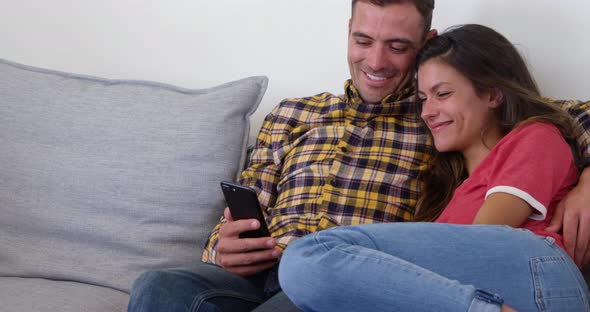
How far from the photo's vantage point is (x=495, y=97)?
1612 mm

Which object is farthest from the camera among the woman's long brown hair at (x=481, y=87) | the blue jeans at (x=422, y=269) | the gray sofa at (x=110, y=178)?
the gray sofa at (x=110, y=178)

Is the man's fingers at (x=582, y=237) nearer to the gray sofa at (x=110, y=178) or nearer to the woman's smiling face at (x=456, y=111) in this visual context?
the woman's smiling face at (x=456, y=111)

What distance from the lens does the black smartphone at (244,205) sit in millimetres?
1572

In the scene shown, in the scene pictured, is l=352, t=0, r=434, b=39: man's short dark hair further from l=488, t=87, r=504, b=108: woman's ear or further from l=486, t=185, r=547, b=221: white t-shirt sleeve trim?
l=486, t=185, r=547, b=221: white t-shirt sleeve trim

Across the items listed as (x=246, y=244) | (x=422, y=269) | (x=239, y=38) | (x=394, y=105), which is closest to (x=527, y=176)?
(x=422, y=269)

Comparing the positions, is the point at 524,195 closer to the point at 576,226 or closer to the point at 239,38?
the point at 576,226

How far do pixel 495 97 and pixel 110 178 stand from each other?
3.12 ft

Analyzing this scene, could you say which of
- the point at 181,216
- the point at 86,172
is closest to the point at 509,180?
the point at 181,216

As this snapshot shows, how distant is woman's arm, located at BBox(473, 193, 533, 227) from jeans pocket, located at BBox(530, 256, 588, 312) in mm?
158

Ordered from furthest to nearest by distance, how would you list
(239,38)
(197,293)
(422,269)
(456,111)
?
(239,38), (456,111), (197,293), (422,269)

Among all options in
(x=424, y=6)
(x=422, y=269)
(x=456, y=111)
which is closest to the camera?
(x=422, y=269)

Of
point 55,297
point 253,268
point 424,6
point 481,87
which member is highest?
point 424,6

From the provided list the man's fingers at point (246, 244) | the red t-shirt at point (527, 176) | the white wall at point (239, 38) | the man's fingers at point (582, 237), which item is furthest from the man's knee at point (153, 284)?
the white wall at point (239, 38)

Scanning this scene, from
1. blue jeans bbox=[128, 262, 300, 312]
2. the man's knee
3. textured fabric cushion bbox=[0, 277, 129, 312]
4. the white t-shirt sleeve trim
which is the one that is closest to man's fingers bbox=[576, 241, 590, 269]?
the white t-shirt sleeve trim
